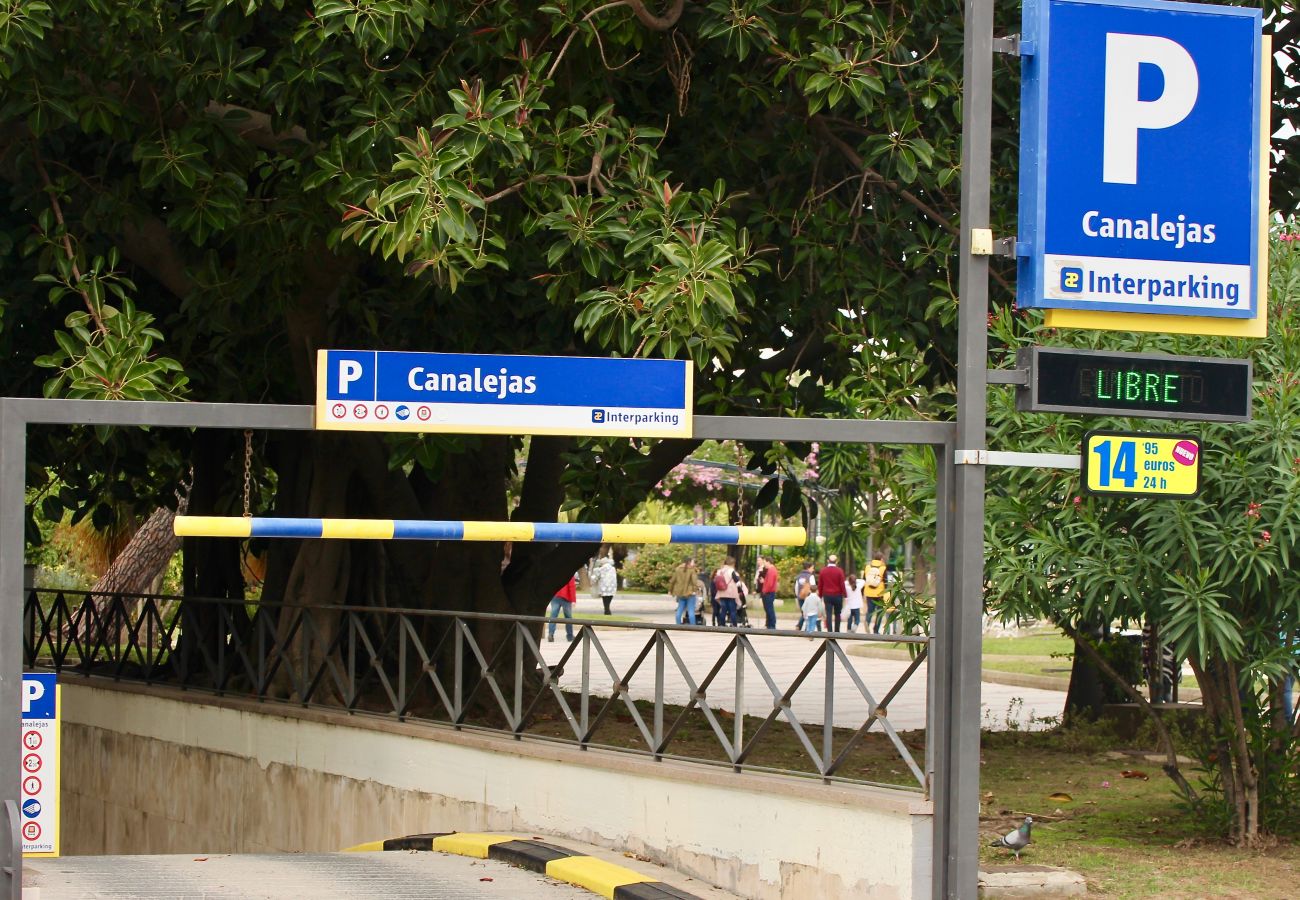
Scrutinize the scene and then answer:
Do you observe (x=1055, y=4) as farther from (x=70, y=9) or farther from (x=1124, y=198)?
(x=70, y=9)

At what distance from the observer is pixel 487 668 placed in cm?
1252

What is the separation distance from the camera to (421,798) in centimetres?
1290

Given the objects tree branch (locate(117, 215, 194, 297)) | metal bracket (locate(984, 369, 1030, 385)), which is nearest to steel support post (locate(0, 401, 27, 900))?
metal bracket (locate(984, 369, 1030, 385))

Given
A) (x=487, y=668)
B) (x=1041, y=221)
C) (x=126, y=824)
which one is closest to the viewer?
(x=1041, y=221)

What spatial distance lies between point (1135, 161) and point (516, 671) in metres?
5.71

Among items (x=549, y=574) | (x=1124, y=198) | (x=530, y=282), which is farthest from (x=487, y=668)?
(x=1124, y=198)

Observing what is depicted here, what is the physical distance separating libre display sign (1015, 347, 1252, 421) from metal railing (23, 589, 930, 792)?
1520 mm

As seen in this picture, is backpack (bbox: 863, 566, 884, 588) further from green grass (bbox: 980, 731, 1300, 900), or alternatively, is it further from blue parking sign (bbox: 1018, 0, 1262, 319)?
blue parking sign (bbox: 1018, 0, 1262, 319)

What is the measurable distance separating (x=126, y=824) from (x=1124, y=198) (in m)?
12.4

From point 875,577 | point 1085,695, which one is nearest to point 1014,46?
point 1085,695

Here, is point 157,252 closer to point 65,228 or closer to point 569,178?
point 65,228

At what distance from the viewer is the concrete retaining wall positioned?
927 cm

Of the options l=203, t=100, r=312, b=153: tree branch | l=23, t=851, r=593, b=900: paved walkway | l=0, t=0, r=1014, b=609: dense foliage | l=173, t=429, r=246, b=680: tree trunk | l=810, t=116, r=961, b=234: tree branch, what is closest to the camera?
l=23, t=851, r=593, b=900: paved walkway

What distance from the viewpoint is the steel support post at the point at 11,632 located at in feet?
25.0
